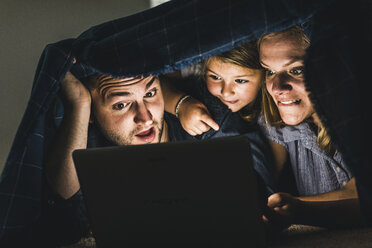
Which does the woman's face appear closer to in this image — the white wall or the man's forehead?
the man's forehead

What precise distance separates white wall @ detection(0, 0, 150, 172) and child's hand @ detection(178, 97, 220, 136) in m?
0.88

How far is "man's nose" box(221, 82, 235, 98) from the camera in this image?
1.35 metres

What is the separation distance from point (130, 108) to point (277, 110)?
57 centimetres

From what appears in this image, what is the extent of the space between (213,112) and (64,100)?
592 millimetres

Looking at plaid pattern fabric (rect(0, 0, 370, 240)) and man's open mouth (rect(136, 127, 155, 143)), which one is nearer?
plaid pattern fabric (rect(0, 0, 370, 240))

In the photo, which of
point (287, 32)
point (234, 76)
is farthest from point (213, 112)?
point (287, 32)

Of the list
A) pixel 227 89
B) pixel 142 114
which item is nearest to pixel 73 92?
pixel 142 114

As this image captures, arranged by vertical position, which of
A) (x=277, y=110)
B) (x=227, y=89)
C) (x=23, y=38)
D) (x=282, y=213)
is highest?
(x=23, y=38)

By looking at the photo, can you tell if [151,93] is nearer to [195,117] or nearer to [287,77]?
[195,117]

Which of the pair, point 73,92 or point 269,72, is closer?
point 269,72

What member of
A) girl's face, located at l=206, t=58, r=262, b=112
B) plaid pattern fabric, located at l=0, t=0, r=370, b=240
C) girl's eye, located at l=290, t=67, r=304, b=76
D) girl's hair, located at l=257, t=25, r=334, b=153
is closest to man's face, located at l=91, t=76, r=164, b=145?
plaid pattern fabric, located at l=0, t=0, r=370, b=240

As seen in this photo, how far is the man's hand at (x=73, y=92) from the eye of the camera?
1434 mm

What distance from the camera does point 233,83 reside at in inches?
52.9

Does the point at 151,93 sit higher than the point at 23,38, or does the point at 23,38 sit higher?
the point at 23,38
